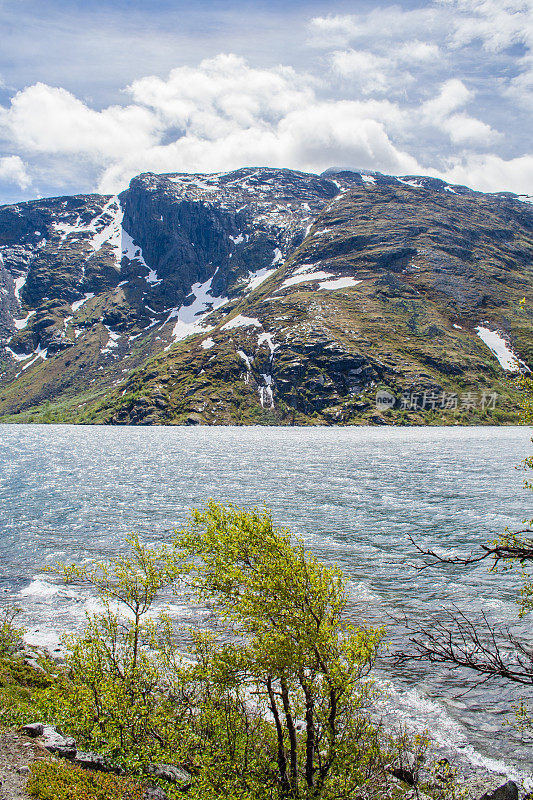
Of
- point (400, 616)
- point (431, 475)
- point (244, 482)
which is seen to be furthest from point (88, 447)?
point (400, 616)

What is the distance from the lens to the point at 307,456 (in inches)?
4936

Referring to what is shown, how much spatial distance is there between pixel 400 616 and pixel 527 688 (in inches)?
324

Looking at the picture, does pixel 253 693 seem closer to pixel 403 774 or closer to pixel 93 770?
pixel 93 770

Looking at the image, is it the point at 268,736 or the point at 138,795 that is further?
the point at 268,736

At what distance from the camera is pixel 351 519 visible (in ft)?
195

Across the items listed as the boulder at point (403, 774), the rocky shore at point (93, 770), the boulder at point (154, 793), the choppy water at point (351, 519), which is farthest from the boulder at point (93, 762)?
the choppy water at point (351, 519)

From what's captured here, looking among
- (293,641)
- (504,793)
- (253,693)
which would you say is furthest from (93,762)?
(504,793)

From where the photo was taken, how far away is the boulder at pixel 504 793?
15445 millimetres

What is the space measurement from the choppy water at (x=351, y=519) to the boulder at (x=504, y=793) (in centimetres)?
301

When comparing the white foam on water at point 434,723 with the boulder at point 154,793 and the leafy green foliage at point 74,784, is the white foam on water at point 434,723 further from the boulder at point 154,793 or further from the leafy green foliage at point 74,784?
the leafy green foliage at point 74,784

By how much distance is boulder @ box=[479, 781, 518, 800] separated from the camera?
15.4 meters

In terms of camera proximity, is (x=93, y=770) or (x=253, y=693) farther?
(x=93, y=770)

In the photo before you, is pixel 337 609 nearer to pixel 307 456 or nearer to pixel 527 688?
pixel 527 688

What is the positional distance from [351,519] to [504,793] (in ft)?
144
